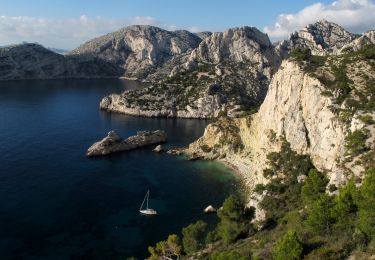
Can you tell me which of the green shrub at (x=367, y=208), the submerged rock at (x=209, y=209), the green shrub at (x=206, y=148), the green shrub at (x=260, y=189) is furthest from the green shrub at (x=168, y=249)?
the green shrub at (x=206, y=148)

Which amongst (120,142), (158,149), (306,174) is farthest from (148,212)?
(120,142)

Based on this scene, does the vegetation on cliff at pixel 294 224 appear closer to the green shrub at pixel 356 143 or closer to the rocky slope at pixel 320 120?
the rocky slope at pixel 320 120

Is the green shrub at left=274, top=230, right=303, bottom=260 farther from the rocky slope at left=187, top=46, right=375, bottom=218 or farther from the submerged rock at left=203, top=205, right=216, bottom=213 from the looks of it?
the submerged rock at left=203, top=205, right=216, bottom=213

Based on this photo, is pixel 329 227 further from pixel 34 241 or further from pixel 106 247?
pixel 34 241

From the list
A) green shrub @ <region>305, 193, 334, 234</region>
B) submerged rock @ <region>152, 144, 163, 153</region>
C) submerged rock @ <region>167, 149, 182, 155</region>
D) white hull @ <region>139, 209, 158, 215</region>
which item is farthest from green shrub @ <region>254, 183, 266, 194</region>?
submerged rock @ <region>152, 144, 163, 153</region>

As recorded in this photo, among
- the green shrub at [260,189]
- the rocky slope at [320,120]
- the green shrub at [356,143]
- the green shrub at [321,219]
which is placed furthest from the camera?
the green shrub at [260,189]

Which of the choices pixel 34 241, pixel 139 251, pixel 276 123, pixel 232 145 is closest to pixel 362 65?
pixel 276 123
